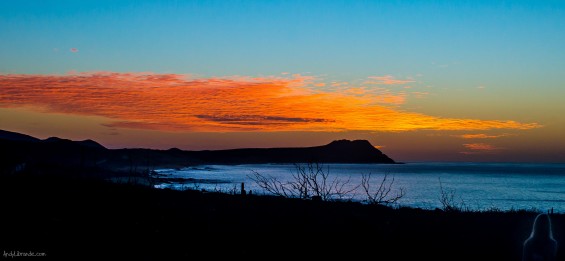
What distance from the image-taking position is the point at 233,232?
480 inches

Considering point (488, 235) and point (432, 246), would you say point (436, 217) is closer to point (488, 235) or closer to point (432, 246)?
point (488, 235)

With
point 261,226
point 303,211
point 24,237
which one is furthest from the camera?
point 303,211

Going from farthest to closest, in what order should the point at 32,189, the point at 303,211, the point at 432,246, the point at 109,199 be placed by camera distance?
the point at 32,189 < the point at 109,199 < the point at 303,211 < the point at 432,246

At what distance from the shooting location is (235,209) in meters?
16.1

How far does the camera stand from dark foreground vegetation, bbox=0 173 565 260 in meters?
10.4

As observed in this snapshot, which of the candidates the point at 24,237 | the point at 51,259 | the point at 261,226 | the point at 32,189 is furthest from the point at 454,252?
the point at 32,189

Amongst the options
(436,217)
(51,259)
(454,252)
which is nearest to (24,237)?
(51,259)

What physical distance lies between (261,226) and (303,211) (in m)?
2.62

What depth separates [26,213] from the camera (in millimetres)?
13219

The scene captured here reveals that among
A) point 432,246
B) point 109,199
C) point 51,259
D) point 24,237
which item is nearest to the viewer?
point 51,259

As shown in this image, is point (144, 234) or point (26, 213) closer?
point (144, 234)

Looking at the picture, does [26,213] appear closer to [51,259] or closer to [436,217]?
[51,259]

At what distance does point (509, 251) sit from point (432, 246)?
1.63m

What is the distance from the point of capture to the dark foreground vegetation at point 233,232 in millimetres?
10383
